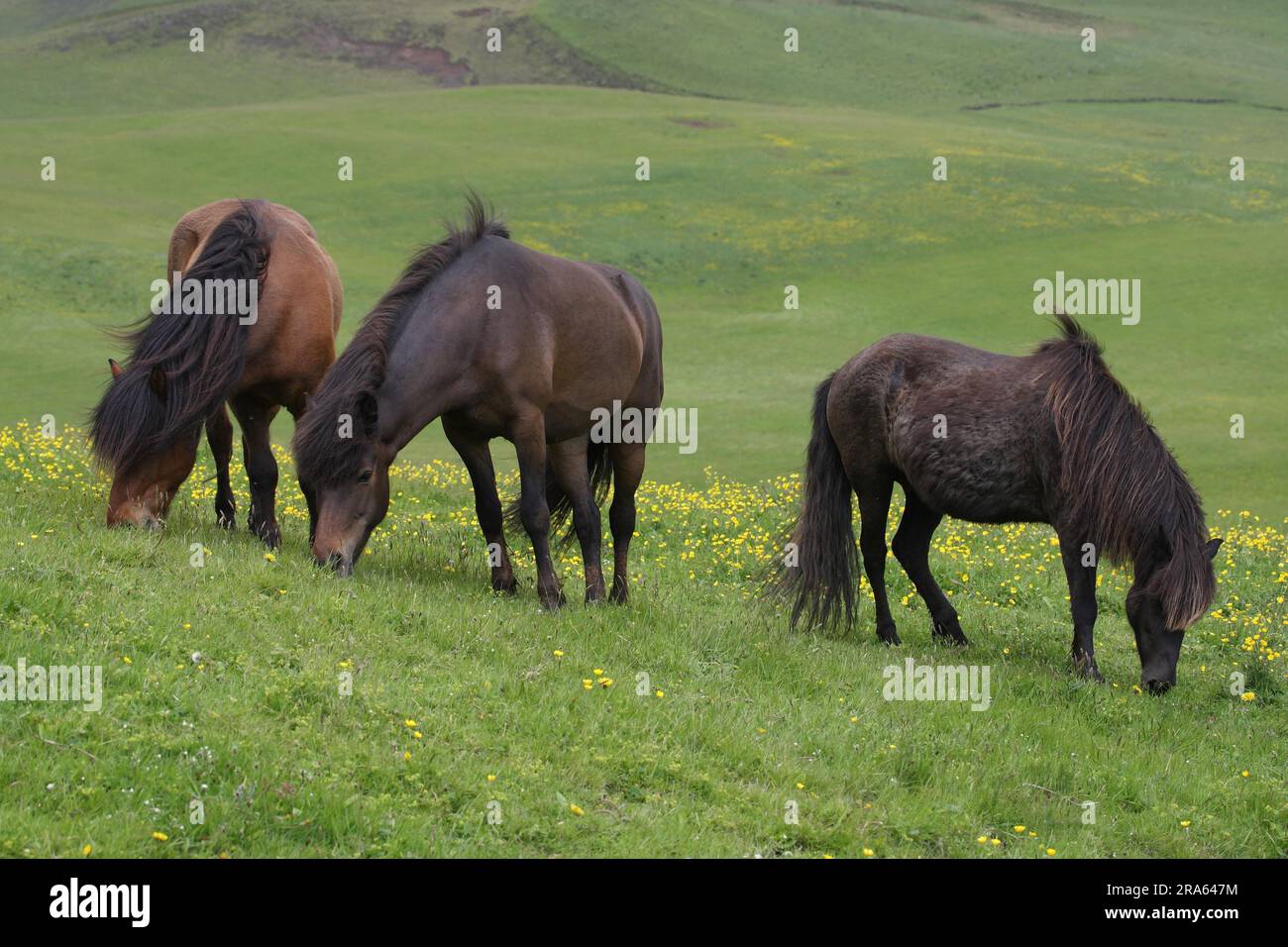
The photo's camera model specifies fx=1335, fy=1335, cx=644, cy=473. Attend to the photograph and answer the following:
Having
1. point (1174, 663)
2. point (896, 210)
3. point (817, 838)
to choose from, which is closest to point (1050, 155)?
point (896, 210)

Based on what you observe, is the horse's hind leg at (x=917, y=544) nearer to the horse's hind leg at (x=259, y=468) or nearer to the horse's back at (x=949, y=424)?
the horse's back at (x=949, y=424)

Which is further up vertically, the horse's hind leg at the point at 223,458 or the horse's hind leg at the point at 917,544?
the horse's hind leg at the point at 223,458

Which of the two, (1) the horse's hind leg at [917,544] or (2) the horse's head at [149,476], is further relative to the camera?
(1) the horse's hind leg at [917,544]

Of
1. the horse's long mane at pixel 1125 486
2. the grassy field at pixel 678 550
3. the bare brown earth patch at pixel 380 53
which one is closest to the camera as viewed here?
the grassy field at pixel 678 550

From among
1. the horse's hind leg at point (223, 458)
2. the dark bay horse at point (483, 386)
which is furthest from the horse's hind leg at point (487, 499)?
the horse's hind leg at point (223, 458)

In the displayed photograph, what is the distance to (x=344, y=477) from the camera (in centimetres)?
916

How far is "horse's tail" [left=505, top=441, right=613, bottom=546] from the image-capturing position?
11.0 m

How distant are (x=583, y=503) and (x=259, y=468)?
109 inches

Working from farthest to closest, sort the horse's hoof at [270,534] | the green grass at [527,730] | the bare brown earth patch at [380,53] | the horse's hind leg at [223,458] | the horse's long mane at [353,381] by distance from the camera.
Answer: the bare brown earth patch at [380,53] → the horse's hind leg at [223,458] → the horse's hoof at [270,534] → the horse's long mane at [353,381] → the green grass at [527,730]

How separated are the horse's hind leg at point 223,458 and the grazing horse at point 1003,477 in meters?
4.85

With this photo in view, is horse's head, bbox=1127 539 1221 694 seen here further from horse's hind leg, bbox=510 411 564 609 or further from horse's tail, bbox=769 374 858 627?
horse's hind leg, bbox=510 411 564 609

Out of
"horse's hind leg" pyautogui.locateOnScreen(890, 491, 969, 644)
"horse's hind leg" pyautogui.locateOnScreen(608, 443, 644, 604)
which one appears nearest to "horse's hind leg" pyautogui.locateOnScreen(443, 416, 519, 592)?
"horse's hind leg" pyautogui.locateOnScreen(608, 443, 644, 604)

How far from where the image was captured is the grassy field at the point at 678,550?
6.27 m

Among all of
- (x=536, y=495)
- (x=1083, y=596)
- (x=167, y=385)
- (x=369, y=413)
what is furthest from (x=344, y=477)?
(x=1083, y=596)
